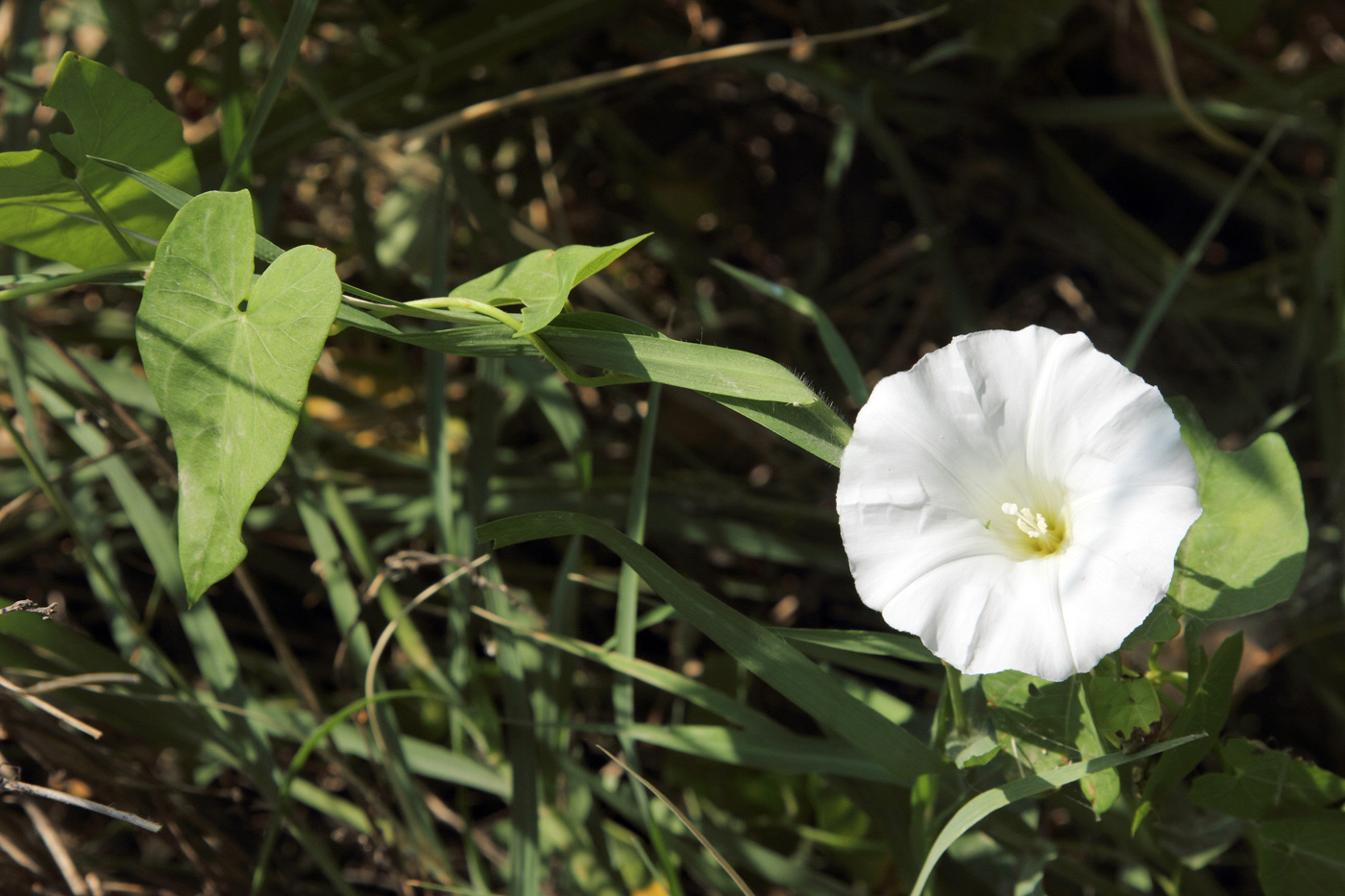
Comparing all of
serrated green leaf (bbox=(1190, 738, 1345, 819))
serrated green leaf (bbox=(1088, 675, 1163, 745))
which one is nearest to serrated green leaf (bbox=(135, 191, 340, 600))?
serrated green leaf (bbox=(1088, 675, 1163, 745))

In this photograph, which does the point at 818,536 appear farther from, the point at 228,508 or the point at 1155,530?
the point at 228,508

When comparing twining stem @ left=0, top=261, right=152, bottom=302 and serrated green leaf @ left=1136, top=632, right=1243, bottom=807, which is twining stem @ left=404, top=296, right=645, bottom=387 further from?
serrated green leaf @ left=1136, top=632, right=1243, bottom=807

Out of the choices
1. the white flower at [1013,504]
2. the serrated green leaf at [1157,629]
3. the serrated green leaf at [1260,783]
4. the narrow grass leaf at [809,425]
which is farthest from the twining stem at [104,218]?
the serrated green leaf at [1260,783]

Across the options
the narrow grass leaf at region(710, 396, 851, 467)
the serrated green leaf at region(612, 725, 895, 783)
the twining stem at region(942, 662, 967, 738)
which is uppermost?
the narrow grass leaf at region(710, 396, 851, 467)

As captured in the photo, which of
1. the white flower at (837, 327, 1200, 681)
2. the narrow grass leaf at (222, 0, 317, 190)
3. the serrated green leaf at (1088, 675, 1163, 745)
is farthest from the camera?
the narrow grass leaf at (222, 0, 317, 190)

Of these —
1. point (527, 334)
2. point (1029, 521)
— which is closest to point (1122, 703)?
point (1029, 521)

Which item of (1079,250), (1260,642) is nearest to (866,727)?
(1260,642)
